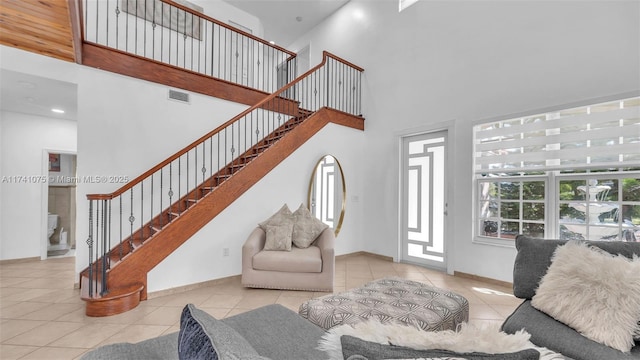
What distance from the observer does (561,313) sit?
142cm

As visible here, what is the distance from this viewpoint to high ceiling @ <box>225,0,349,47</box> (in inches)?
231

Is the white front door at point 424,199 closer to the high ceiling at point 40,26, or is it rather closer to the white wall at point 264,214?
the white wall at point 264,214

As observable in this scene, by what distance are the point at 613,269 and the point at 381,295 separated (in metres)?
1.22

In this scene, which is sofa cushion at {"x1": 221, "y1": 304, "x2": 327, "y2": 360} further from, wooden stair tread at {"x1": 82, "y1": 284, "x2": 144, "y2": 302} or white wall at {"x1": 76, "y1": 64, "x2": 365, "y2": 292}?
white wall at {"x1": 76, "y1": 64, "x2": 365, "y2": 292}

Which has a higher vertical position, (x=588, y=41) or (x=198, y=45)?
(x=198, y=45)

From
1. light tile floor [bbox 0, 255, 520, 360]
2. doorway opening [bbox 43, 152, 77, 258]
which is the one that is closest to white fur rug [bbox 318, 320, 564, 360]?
light tile floor [bbox 0, 255, 520, 360]

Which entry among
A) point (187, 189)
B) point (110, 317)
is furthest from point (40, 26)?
point (110, 317)

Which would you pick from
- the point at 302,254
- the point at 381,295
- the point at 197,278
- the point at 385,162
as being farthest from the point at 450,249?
the point at 197,278

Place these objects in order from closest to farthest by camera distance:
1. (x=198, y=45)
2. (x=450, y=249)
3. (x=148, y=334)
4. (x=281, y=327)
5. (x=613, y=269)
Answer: (x=281, y=327) → (x=613, y=269) → (x=148, y=334) → (x=450, y=249) → (x=198, y=45)

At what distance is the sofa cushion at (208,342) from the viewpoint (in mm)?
612

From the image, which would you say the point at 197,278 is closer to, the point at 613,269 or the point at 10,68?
the point at 10,68

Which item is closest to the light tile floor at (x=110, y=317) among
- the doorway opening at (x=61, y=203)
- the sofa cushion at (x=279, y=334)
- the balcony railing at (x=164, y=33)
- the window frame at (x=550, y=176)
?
the window frame at (x=550, y=176)

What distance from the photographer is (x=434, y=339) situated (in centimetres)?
69

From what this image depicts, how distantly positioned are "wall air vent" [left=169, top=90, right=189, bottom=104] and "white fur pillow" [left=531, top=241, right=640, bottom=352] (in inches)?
171
